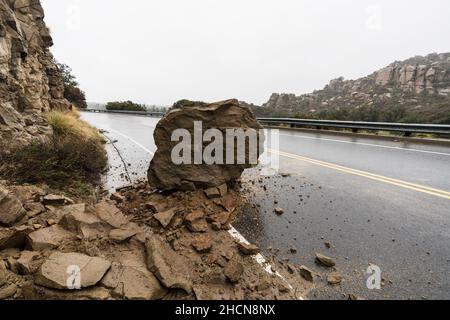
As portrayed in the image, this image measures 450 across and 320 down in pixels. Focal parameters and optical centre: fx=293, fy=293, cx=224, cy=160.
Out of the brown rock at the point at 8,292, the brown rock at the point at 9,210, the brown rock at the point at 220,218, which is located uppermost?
the brown rock at the point at 9,210

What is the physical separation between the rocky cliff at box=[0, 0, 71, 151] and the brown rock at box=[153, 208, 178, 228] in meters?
3.89

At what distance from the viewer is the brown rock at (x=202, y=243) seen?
3.82 metres

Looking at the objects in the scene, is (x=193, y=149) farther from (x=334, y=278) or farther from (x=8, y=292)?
(x=8, y=292)

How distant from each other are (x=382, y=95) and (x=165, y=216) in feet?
199

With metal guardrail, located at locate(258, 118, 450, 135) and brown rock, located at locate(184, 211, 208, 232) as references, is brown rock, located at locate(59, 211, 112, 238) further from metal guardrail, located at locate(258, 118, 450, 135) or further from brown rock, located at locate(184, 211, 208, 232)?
metal guardrail, located at locate(258, 118, 450, 135)

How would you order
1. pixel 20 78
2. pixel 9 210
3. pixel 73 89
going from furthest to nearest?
pixel 73 89
pixel 20 78
pixel 9 210

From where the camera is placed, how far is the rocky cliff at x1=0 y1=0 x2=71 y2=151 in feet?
22.4

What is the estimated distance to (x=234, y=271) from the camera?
325cm

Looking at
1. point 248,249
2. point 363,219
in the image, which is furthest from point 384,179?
point 248,249

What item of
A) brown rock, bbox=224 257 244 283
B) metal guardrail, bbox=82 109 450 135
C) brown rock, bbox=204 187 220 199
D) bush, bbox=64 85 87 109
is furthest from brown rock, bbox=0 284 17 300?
bush, bbox=64 85 87 109

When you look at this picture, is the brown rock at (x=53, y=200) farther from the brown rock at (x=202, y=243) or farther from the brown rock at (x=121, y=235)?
Result: the brown rock at (x=202, y=243)

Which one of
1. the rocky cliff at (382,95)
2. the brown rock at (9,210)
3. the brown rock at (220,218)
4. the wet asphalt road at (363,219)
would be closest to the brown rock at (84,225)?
the brown rock at (9,210)

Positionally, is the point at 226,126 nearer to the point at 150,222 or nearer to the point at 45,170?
the point at 150,222

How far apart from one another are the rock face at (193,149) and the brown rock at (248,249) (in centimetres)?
186
